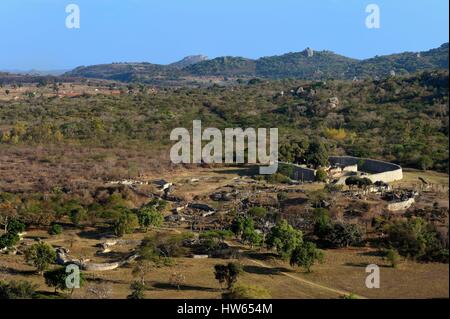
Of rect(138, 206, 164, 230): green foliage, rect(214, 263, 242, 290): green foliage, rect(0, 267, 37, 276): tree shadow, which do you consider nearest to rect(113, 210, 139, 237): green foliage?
rect(138, 206, 164, 230): green foliage

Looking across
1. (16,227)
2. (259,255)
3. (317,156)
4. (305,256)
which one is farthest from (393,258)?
(317,156)

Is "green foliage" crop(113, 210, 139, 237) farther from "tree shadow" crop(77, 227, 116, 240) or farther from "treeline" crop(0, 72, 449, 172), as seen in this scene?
"treeline" crop(0, 72, 449, 172)

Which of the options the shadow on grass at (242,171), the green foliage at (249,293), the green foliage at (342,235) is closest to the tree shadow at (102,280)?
the green foliage at (249,293)

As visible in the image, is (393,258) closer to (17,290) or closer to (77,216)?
(17,290)

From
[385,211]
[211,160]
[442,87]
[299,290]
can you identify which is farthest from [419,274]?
[442,87]

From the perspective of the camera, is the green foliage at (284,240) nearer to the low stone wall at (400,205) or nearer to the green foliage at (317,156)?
the low stone wall at (400,205)
